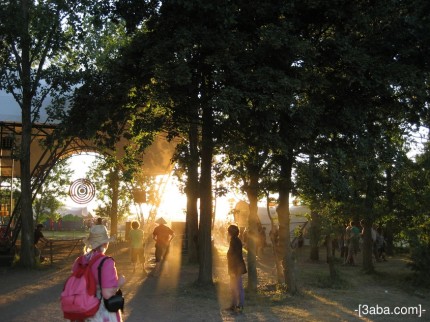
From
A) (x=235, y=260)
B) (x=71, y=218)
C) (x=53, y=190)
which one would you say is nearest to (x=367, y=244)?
(x=235, y=260)

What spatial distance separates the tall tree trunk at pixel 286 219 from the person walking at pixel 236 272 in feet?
6.98

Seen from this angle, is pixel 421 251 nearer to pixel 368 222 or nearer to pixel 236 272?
pixel 368 222

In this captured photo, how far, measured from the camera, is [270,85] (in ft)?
29.5

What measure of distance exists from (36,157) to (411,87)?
88.4ft

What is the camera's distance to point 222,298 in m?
11.4

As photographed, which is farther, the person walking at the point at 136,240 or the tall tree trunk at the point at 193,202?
the tall tree trunk at the point at 193,202

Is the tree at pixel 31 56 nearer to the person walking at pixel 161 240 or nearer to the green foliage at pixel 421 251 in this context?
the person walking at pixel 161 240

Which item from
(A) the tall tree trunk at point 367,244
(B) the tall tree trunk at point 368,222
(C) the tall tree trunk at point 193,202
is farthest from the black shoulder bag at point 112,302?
(A) the tall tree trunk at point 367,244

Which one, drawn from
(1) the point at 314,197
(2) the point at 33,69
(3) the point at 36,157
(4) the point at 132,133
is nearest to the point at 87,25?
(2) the point at 33,69

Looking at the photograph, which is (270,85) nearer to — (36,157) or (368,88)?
(368,88)

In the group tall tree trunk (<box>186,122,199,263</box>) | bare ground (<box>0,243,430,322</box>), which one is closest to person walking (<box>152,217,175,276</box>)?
bare ground (<box>0,243,430,322</box>)

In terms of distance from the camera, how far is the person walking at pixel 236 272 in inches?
384

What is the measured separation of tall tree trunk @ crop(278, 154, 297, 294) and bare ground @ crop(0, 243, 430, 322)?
0.39 m

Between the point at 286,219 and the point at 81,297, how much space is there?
26.7 feet
